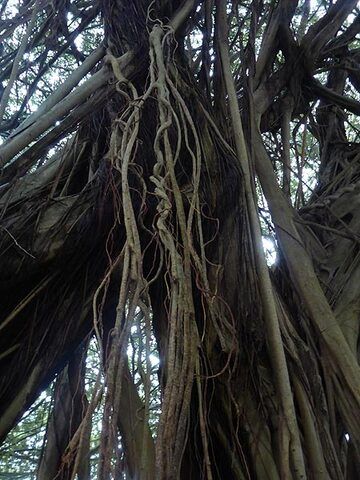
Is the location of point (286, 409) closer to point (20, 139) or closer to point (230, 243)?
point (230, 243)

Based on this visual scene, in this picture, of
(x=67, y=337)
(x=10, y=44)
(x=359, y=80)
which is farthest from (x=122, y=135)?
(x=10, y=44)

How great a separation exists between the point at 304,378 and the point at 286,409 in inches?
5.3

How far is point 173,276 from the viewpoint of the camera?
99 cm

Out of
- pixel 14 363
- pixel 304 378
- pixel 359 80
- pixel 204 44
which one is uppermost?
pixel 359 80

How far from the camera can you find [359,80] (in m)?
2.47

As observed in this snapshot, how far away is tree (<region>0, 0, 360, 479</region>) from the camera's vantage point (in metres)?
1.02

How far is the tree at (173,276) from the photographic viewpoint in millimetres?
1017

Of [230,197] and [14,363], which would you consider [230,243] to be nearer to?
[230,197]

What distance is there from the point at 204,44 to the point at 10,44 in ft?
4.72

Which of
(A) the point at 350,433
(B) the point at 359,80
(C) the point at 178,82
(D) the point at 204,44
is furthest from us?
(B) the point at 359,80

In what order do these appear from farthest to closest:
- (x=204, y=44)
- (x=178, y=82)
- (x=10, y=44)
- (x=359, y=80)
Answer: (x=10, y=44) < (x=359, y=80) < (x=204, y=44) < (x=178, y=82)

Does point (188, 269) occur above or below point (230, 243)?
below

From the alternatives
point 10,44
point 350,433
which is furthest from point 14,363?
point 10,44

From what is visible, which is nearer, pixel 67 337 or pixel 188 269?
pixel 188 269
